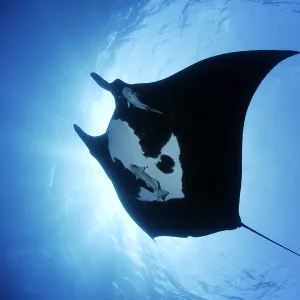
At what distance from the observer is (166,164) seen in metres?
3.50

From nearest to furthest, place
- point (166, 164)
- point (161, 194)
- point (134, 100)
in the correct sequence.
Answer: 1. point (134, 100)
2. point (166, 164)
3. point (161, 194)

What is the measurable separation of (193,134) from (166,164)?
53 cm

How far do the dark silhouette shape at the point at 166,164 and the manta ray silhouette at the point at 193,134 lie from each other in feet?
0.12

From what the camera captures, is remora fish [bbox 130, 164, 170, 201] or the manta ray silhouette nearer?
the manta ray silhouette

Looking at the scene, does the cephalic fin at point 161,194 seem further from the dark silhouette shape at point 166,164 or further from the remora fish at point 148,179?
the dark silhouette shape at point 166,164

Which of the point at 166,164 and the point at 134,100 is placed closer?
the point at 134,100

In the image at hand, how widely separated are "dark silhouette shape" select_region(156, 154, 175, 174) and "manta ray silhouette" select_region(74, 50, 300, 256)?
0.04m

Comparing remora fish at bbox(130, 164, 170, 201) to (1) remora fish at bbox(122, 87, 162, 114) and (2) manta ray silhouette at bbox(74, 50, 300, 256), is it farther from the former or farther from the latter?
(1) remora fish at bbox(122, 87, 162, 114)

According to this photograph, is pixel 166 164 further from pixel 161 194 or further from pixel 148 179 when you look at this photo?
pixel 161 194

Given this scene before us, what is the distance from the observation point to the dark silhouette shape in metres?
3.47

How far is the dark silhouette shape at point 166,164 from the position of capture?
347 centimetres

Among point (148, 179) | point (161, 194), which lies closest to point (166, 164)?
point (148, 179)

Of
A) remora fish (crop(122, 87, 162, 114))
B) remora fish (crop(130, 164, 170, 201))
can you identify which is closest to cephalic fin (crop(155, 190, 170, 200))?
remora fish (crop(130, 164, 170, 201))

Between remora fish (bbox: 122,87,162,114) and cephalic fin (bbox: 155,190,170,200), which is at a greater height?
remora fish (bbox: 122,87,162,114)
